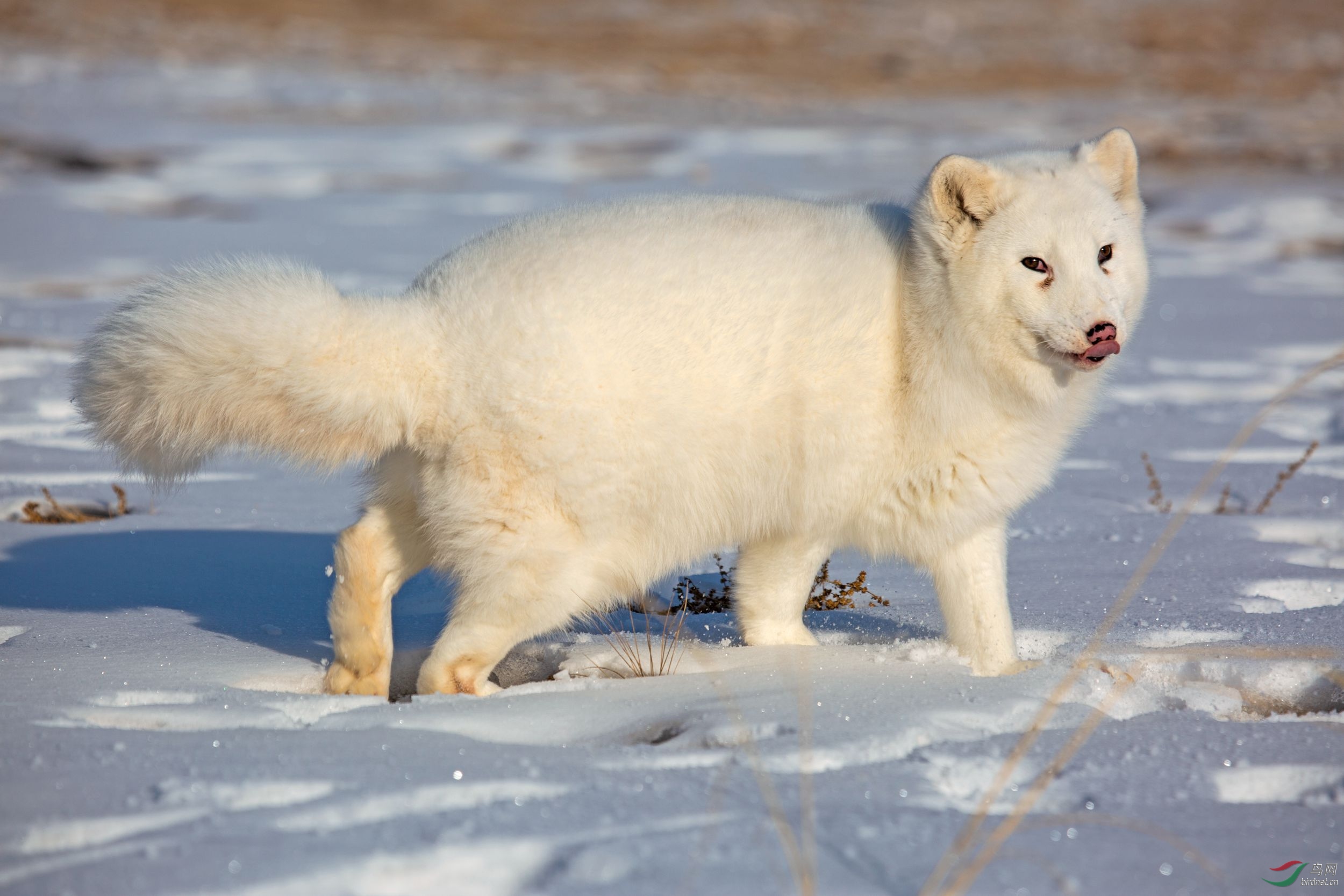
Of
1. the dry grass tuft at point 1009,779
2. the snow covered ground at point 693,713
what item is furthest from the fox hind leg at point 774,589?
the dry grass tuft at point 1009,779

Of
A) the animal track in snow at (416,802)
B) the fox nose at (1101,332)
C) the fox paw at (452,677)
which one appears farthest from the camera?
the fox paw at (452,677)

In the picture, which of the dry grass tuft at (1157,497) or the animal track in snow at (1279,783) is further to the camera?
the dry grass tuft at (1157,497)

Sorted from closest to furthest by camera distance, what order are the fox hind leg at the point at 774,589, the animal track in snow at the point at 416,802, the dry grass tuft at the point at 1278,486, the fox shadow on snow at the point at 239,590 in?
the animal track in snow at the point at 416,802, the fox hind leg at the point at 774,589, the fox shadow on snow at the point at 239,590, the dry grass tuft at the point at 1278,486

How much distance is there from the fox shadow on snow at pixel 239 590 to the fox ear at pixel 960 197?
1381mm

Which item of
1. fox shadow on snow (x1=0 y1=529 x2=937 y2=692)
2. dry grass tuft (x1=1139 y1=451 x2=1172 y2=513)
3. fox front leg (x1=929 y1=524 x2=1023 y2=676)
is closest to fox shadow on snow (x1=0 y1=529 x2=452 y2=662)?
fox shadow on snow (x1=0 y1=529 x2=937 y2=692)

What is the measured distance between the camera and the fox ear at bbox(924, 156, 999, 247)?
346 centimetres

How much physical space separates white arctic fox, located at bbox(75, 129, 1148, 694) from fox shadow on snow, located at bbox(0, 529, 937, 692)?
18.2 inches

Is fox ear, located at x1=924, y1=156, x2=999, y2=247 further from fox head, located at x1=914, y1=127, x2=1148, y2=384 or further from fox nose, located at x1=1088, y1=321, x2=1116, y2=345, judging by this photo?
fox nose, located at x1=1088, y1=321, x2=1116, y2=345

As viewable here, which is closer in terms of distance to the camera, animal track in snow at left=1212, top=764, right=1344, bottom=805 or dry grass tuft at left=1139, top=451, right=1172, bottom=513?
animal track in snow at left=1212, top=764, right=1344, bottom=805

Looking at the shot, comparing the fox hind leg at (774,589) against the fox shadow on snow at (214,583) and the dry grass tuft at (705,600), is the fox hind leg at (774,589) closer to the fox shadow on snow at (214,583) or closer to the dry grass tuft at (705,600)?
the dry grass tuft at (705,600)

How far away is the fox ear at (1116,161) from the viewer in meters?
3.74

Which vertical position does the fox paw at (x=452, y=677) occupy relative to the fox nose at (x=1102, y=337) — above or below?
below

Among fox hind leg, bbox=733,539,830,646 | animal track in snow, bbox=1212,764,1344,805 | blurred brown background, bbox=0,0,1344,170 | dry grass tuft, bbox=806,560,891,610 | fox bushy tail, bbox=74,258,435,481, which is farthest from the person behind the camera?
blurred brown background, bbox=0,0,1344,170

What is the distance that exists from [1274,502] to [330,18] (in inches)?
1168
